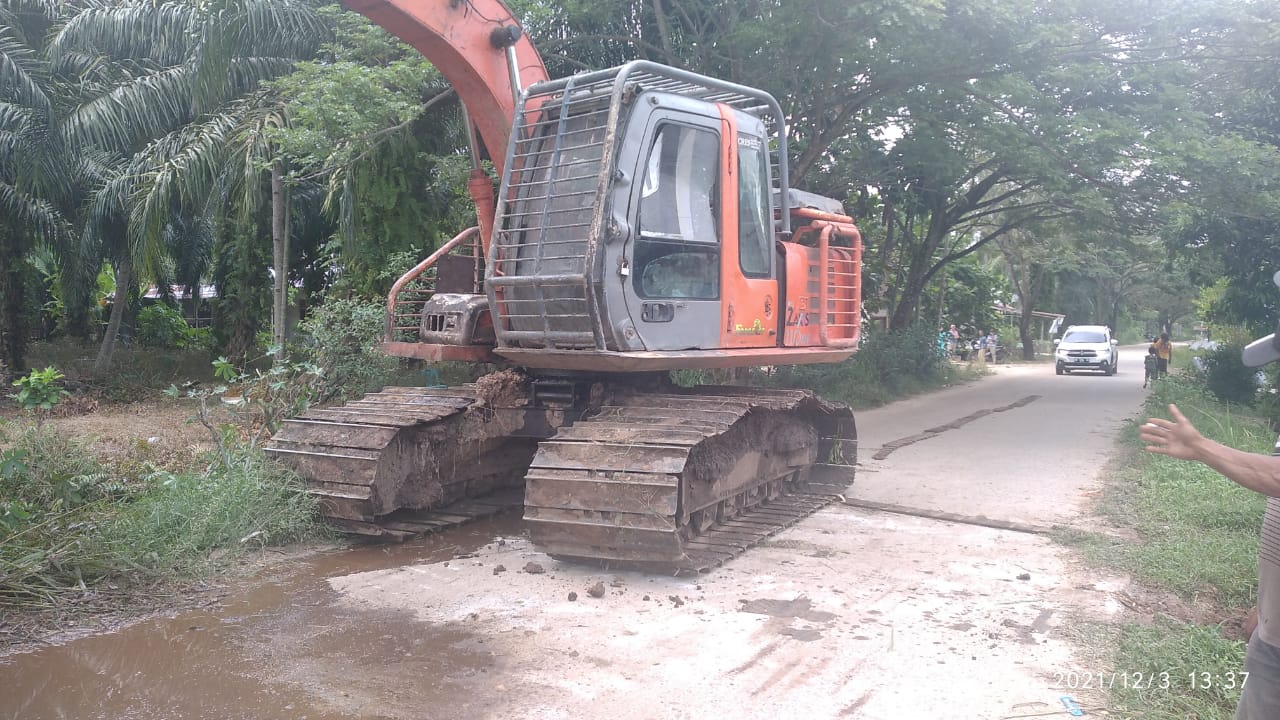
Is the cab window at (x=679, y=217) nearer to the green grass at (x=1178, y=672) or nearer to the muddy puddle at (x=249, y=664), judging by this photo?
the muddy puddle at (x=249, y=664)

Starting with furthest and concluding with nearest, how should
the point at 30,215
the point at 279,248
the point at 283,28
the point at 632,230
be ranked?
the point at 30,215
the point at 279,248
the point at 283,28
the point at 632,230

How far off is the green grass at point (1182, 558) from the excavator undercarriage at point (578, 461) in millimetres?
2291

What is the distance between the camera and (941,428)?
14.0m

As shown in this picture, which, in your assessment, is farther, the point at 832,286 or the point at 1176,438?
the point at 832,286

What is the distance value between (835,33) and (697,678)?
30.8 ft

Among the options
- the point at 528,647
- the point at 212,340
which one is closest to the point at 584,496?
the point at 528,647

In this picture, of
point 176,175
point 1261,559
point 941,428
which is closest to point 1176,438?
point 1261,559

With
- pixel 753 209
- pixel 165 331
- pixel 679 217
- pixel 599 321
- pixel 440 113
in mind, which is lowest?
pixel 165 331

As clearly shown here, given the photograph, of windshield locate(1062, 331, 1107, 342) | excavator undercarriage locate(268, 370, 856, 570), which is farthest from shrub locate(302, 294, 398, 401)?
windshield locate(1062, 331, 1107, 342)

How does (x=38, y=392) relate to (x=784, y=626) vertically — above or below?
above

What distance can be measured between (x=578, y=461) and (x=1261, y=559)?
12.2 ft

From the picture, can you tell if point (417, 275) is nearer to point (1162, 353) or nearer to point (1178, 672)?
point (1178, 672)

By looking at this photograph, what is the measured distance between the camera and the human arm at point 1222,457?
274cm
